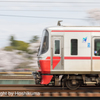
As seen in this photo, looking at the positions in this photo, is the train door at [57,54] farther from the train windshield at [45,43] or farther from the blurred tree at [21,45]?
the blurred tree at [21,45]

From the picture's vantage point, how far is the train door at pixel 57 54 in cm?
870

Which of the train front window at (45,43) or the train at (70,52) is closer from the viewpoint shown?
the train at (70,52)

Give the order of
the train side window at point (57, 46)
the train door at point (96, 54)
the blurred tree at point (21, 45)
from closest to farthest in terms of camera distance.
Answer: the train door at point (96, 54), the train side window at point (57, 46), the blurred tree at point (21, 45)

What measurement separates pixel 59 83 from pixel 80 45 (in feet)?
6.75

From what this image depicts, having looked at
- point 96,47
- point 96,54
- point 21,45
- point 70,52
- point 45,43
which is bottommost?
point 21,45

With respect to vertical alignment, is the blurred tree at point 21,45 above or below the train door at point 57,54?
below

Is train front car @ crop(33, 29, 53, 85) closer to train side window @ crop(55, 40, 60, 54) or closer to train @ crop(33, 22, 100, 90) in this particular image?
train @ crop(33, 22, 100, 90)

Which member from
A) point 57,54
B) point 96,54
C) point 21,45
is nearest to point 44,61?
point 57,54

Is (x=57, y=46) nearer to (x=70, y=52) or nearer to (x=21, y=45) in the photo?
(x=70, y=52)

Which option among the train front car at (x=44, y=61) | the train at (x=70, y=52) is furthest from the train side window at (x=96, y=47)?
the train front car at (x=44, y=61)

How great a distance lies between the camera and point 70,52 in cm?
868

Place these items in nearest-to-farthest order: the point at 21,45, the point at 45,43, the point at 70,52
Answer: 1. the point at 70,52
2. the point at 45,43
3. the point at 21,45

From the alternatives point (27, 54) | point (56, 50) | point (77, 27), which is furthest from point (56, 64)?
point (27, 54)

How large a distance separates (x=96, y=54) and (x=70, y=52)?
1.17m
